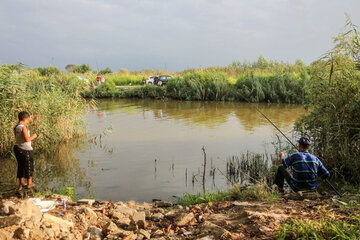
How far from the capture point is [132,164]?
9195mm

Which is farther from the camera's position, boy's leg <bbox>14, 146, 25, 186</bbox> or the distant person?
boy's leg <bbox>14, 146, 25, 186</bbox>

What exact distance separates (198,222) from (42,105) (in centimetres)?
733

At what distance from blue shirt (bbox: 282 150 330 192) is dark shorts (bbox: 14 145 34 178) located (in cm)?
517

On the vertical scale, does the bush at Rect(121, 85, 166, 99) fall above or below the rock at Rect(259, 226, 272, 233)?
above

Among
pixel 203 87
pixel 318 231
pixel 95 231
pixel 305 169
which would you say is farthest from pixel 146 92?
pixel 318 231

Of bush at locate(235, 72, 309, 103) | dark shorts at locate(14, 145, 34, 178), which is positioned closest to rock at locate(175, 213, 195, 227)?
dark shorts at locate(14, 145, 34, 178)

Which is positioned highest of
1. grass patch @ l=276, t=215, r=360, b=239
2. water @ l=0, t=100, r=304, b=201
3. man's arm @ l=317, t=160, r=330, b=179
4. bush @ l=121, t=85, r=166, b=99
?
bush @ l=121, t=85, r=166, b=99

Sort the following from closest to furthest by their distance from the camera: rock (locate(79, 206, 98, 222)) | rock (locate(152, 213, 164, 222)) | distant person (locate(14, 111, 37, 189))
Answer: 1. rock (locate(79, 206, 98, 222))
2. rock (locate(152, 213, 164, 222))
3. distant person (locate(14, 111, 37, 189))

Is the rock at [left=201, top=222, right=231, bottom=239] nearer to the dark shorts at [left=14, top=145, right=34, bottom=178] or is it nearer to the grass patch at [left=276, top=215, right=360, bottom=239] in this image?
the grass patch at [left=276, top=215, right=360, bottom=239]

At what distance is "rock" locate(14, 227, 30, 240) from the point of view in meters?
3.33

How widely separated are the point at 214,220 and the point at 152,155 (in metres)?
5.93

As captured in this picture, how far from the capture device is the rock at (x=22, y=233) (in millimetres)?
3330

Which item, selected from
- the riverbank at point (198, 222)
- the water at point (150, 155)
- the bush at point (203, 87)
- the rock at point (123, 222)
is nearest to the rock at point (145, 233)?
the riverbank at point (198, 222)

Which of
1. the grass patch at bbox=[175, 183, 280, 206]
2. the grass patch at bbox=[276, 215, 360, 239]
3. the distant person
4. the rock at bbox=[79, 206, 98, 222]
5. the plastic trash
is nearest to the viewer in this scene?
the grass patch at bbox=[276, 215, 360, 239]
